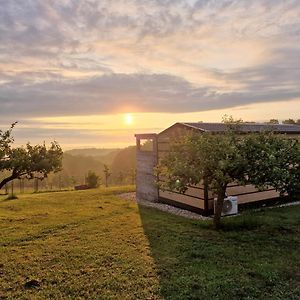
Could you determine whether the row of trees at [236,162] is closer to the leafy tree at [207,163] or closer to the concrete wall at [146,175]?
the leafy tree at [207,163]

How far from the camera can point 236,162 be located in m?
9.44

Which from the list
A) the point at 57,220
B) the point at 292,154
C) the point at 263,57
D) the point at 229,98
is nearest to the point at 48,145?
the point at 57,220

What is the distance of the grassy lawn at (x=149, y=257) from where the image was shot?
632 centimetres

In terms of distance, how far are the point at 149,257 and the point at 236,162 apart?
3809 millimetres

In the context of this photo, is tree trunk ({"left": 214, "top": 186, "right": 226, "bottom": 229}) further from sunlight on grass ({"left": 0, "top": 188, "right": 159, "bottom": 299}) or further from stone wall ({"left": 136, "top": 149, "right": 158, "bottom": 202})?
stone wall ({"left": 136, "top": 149, "right": 158, "bottom": 202})

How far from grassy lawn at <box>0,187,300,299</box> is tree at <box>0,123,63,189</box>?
209 centimetres

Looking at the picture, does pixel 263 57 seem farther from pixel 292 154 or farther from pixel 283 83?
pixel 292 154

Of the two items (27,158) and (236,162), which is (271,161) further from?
(27,158)

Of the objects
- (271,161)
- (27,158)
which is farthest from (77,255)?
(271,161)

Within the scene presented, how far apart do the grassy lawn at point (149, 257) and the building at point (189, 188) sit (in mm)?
1418

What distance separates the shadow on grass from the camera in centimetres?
624

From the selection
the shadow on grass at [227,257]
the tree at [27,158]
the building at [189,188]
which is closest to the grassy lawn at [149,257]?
the shadow on grass at [227,257]

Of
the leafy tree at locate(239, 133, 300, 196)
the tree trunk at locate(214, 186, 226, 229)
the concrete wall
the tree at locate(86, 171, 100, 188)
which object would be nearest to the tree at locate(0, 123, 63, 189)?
the concrete wall

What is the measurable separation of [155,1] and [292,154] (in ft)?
22.3
